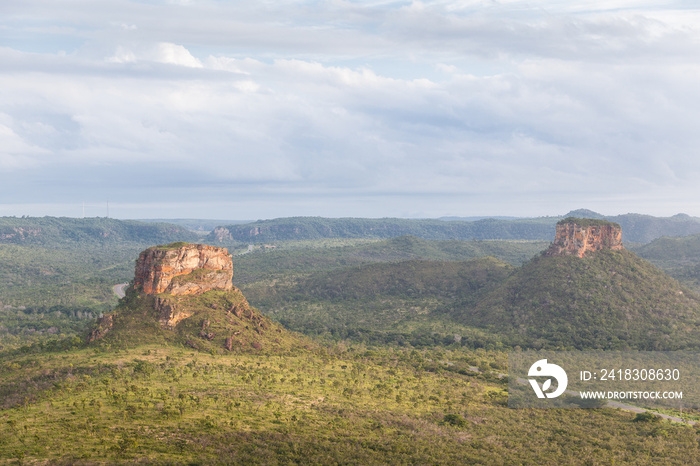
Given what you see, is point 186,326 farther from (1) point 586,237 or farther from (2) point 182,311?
(1) point 586,237

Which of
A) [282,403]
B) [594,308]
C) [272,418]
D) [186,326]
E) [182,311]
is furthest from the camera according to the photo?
[594,308]

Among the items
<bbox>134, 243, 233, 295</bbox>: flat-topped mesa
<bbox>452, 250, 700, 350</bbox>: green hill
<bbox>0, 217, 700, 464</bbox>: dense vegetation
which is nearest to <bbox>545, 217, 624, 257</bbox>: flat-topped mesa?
<bbox>452, 250, 700, 350</bbox>: green hill

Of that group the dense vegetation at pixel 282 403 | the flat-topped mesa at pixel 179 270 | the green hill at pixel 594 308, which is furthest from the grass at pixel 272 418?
the green hill at pixel 594 308

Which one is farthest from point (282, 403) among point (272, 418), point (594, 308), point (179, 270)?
point (594, 308)

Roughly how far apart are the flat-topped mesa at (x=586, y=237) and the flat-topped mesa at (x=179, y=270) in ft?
403

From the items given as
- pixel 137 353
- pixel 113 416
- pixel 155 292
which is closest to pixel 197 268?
pixel 155 292

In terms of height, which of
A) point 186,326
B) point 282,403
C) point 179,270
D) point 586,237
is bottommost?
point 282,403

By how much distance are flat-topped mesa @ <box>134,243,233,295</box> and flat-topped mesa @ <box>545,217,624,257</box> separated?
122919mm

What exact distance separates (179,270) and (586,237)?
137m

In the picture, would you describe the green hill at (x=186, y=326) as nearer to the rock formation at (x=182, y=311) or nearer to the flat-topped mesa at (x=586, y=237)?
the rock formation at (x=182, y=311)

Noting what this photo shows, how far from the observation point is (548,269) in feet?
630

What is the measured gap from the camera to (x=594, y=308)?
17112 centimetres

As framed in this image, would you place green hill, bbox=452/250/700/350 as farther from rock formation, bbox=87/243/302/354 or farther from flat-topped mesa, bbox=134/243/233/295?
flat-topped mesa, bbox=134/243/233/295

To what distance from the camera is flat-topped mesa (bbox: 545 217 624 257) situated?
193 metres
